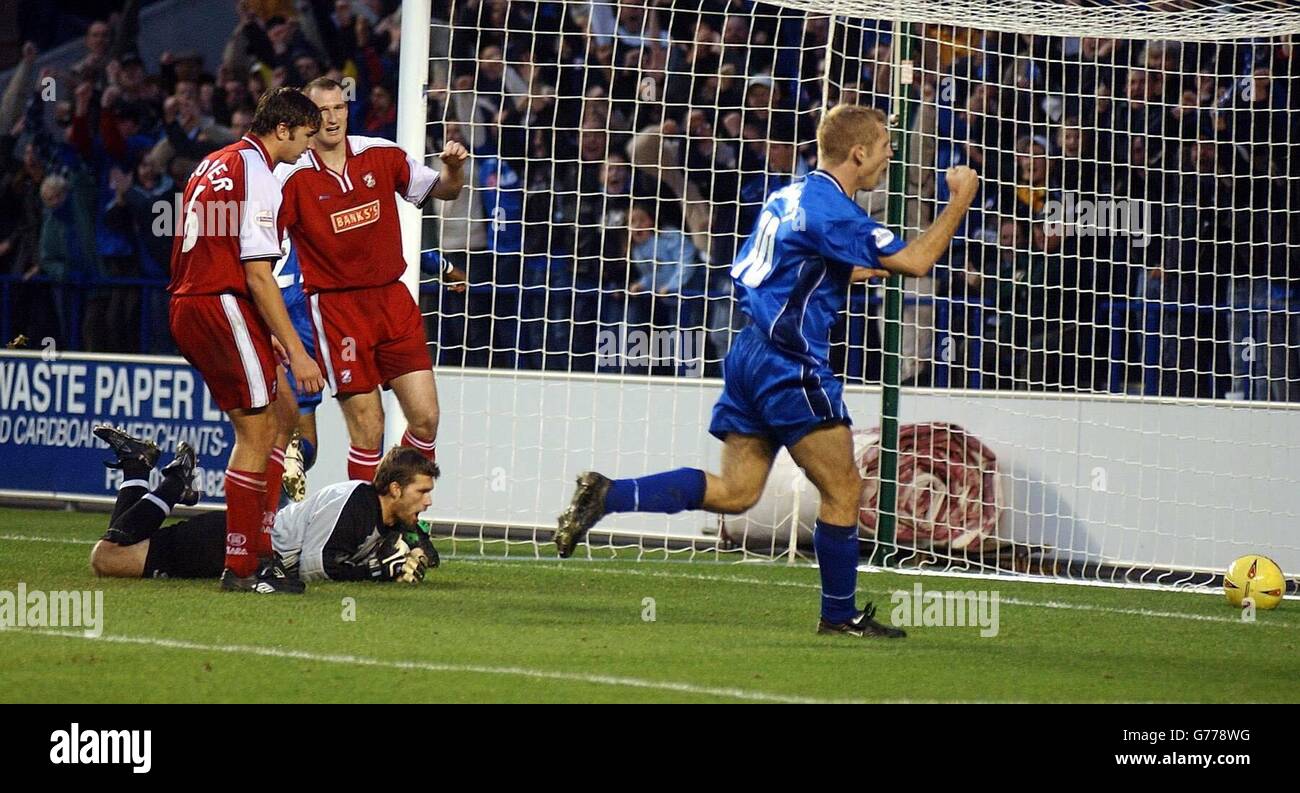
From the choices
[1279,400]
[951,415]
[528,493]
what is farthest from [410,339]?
[1279,400]

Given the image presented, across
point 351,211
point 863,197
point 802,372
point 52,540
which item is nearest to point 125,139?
point 52,540

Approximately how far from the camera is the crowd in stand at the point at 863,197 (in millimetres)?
11195

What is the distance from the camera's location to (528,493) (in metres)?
11.3

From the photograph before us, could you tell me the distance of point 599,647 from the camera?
6453 millimetres

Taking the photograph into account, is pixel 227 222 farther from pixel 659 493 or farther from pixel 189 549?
pixel 659 493

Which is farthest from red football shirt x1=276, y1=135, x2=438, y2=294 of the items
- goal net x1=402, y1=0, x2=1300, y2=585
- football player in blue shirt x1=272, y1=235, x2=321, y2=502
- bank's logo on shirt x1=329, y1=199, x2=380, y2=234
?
goal net x1=402, y1=0, x2=1300, y2=585

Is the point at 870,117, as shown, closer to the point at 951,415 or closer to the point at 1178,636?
the point at 1178,636

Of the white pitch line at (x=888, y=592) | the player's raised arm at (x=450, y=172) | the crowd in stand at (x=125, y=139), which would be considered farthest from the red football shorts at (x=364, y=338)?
the crowd in stand at (x=125, y=139)

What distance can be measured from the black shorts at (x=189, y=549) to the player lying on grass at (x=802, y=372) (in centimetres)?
217

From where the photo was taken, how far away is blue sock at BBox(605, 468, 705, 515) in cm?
671

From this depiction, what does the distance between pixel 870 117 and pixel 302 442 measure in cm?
401

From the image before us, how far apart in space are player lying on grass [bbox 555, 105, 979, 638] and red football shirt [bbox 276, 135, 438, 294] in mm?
2459

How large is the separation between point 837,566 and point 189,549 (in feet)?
10.1

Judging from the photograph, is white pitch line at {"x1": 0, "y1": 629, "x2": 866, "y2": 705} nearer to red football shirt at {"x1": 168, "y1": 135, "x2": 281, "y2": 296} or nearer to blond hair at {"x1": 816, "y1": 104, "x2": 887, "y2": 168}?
red football shirt at {"x1": 168, "y1": 135, "x2": 281, "y2": 296}
